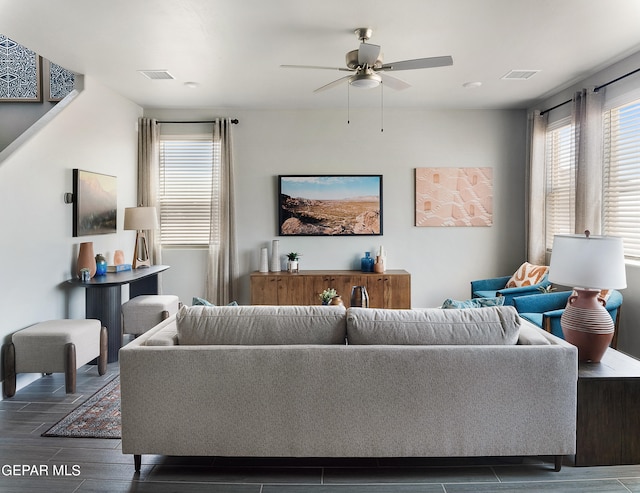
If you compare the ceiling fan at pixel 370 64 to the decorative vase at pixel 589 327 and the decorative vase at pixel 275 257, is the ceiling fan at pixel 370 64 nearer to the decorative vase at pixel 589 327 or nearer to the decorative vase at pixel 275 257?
the decorative vase at pixel 589 327

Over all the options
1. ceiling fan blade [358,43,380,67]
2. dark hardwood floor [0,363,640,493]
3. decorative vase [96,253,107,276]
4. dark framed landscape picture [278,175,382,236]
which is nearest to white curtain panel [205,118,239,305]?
dark framed landscape picture [278,175,382,236]

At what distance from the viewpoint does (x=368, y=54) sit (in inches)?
126

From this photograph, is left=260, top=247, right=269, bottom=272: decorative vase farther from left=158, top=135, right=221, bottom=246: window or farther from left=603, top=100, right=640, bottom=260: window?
left=603, top=100, right=640, bottom=260: window

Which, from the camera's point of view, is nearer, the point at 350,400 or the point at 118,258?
the point at 350,400

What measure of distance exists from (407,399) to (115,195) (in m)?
4.26

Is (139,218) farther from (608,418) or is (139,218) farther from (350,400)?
(608,418)

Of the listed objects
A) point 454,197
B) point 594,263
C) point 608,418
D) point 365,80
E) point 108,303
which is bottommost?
point 608,418

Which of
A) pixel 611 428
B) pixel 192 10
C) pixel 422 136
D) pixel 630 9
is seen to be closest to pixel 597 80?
pixel 630 9

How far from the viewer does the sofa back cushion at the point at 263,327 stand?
2.30 m

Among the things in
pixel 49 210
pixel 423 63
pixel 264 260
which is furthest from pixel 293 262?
pixel 423 63

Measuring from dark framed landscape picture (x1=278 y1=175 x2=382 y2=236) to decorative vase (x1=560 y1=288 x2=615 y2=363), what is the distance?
355 centimetres

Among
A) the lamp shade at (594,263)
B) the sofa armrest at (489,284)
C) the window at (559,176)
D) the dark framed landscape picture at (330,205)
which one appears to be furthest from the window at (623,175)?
the dark framed landscape picture at (330,205)

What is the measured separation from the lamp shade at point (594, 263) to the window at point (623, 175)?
189cm

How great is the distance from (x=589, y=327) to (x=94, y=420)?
3.08m
